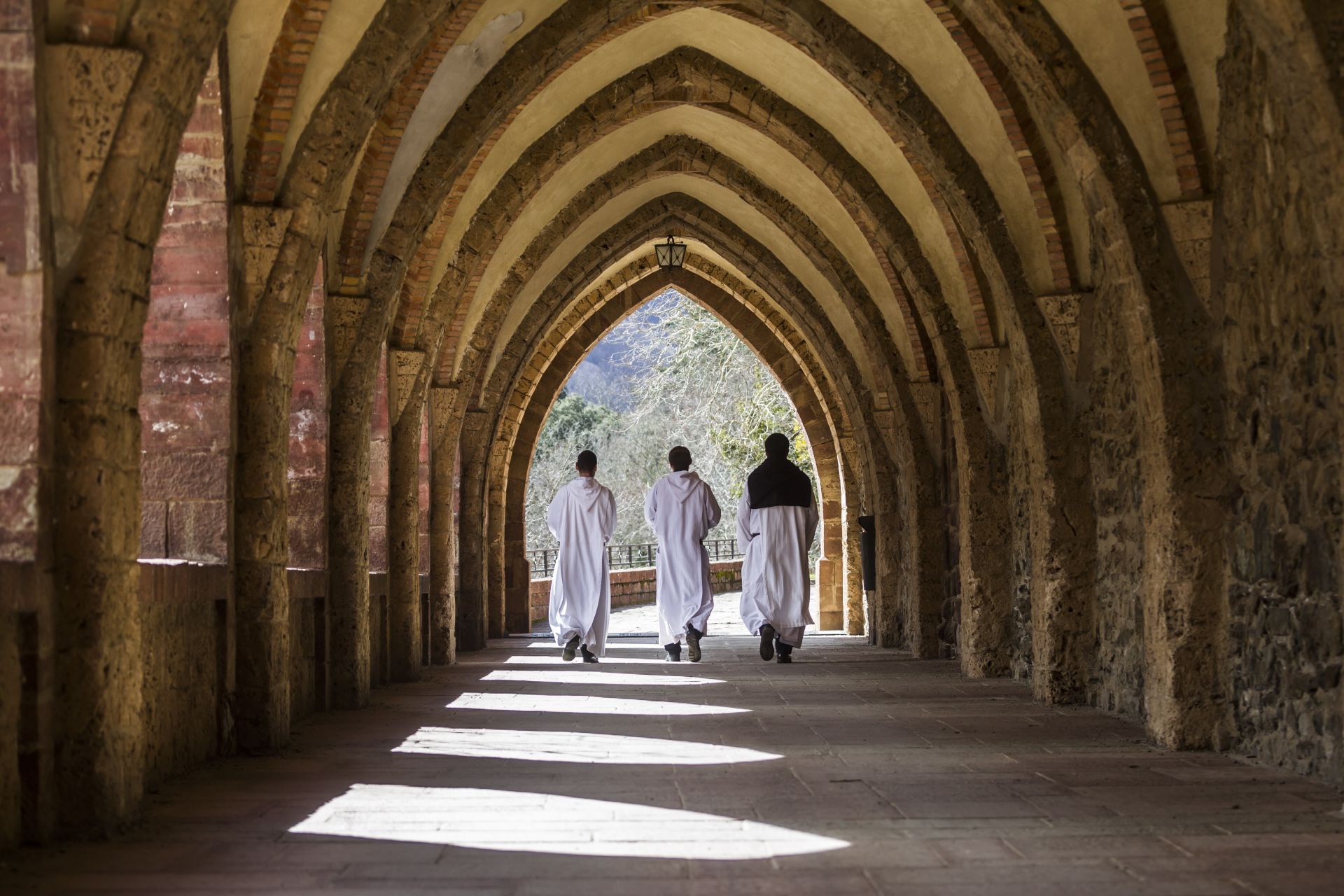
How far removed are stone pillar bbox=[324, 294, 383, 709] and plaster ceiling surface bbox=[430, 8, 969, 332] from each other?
97.7 inches

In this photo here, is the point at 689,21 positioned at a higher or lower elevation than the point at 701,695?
higher

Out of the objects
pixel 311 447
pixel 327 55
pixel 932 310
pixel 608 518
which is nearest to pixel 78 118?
pixel 327 55

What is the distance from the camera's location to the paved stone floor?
3639mm

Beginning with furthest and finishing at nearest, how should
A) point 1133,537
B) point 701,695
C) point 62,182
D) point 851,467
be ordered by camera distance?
point 851,467
point 701,695
point 1133,537
point 62,182

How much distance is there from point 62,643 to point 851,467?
1296 cm

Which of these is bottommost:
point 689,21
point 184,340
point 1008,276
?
point 184,340

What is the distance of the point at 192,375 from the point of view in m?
6.05

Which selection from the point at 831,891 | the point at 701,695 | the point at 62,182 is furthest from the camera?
the point at 701,695

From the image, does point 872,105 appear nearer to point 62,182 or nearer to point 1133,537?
point 1133,537

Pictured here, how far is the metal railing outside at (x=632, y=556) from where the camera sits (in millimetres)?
24750

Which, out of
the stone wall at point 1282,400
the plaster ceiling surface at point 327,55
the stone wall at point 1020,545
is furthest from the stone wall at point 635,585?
the stone wall at point 1282,400

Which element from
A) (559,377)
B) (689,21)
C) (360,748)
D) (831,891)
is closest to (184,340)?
(360,748)

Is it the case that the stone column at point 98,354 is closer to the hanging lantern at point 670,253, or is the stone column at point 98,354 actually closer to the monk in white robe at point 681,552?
the monk in white robe at point 681,552

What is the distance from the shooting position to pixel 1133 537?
7.30 meters
